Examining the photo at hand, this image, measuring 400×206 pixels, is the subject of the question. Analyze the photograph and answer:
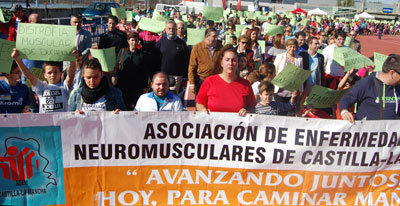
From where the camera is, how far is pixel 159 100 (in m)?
3.64

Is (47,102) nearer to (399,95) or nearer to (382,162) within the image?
(382,162)

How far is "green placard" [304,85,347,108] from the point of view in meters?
3.82

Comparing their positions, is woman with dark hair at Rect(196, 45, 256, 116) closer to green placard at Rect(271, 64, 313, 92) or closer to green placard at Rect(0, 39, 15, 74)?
green placard at Rect(271, 64, 313, 92)

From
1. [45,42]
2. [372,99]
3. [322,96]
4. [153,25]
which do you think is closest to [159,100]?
[45,42]

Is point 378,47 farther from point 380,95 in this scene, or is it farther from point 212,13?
point 380,95

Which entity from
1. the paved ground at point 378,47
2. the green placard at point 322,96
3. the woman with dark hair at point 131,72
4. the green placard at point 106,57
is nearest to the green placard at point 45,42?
the green placard at point 106,57

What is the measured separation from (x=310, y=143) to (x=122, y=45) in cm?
412

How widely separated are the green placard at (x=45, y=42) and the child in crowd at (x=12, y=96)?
12.5 inches

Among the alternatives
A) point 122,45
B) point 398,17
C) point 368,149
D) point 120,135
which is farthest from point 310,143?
point 398,17

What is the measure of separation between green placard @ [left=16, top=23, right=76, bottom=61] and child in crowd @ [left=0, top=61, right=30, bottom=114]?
12.5 inches

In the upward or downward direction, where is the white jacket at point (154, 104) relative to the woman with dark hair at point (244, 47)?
downward

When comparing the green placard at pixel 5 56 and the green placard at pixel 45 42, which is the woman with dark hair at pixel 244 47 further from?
the green placard at pixel 5 56

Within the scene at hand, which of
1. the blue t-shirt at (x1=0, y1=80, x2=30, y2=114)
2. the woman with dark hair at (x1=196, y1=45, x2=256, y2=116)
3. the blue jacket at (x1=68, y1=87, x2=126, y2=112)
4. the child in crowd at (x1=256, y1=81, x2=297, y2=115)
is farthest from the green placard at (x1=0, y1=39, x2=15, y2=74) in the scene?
the child in crowd at (x1=256, y1=81, x2=297, y2=115)

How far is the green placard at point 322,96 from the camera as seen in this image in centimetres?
382
